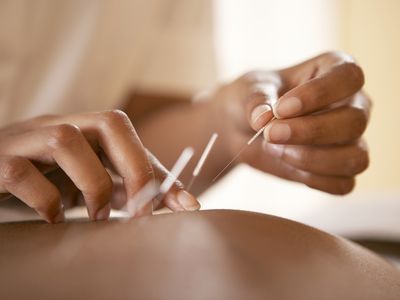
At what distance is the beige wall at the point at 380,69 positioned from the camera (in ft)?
5.86

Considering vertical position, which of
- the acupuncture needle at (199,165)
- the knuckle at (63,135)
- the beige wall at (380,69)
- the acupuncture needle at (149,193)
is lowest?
the beige wall at (380,69)

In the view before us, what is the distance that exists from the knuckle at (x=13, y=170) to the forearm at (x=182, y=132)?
314 mm

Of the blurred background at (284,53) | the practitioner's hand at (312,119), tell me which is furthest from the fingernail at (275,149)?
the blurred background at (284,53)

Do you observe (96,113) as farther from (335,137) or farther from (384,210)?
(384,210)

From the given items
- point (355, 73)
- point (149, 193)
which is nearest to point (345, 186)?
point (355, 73)

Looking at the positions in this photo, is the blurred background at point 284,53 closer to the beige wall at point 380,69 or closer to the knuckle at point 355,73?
the beige wall at point 380,69

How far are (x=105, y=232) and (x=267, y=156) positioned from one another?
262 mm

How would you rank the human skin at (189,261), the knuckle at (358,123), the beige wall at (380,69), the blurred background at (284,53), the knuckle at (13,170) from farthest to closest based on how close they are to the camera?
1. the beige wall at (380,69)
2. the blurred background at (284,53)
3. the knuckle at (358,123)
4. the knuckle at (13,170)
5. the human skin at (189,261)

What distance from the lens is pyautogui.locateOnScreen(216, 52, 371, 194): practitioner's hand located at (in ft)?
1.42

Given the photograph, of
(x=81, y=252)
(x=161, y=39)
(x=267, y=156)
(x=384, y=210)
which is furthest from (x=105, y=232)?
(x=161, y=39)

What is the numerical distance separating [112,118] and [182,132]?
23.8 inches

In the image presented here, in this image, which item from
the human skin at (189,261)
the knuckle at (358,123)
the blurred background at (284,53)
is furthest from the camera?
the blurred background at (284,53)

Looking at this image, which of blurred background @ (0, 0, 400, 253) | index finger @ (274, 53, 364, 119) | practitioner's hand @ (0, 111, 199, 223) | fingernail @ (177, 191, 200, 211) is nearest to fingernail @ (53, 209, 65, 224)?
practitioner's hand @ (0, 111, 199, 223)

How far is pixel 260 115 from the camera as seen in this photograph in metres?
0.44
